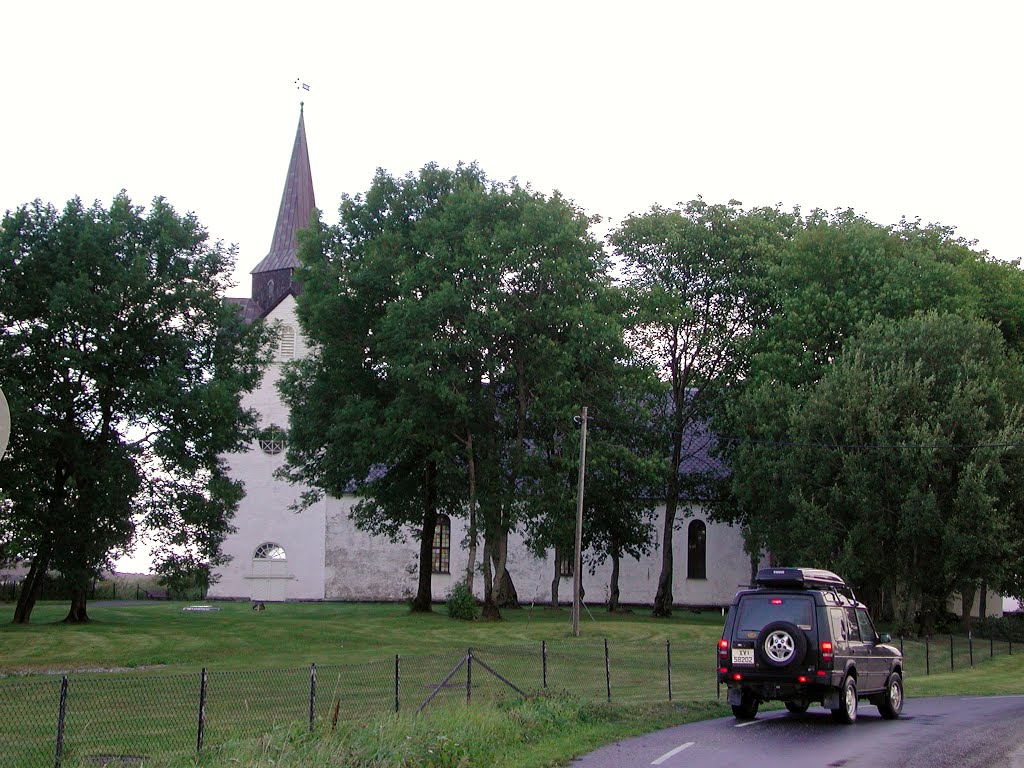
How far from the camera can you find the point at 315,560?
208ft

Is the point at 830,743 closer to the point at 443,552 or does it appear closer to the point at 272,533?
the point at 443,552

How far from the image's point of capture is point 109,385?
36344 mm

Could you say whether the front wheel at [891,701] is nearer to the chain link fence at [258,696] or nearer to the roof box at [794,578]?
the roof box at [794,578]

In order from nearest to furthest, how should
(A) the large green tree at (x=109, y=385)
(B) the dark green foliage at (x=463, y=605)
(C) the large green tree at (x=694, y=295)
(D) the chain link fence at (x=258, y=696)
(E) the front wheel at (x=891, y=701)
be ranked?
(D) the chain link fence at (x=258, y=696) < (E) the front wheel at (x=891, y=701) < (A) the large green tree at (x=109, y=385) < (B) the dark green foliage at (x=463, y=605) < (C) the large green tree at (x=694, y=295)

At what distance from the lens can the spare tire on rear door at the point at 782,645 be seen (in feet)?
56.2

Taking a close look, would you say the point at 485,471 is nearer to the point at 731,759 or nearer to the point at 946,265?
the point at 946,265

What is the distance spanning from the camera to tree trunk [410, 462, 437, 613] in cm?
4553

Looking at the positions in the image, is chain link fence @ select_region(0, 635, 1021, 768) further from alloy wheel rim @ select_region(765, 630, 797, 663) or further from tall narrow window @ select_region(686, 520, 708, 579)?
tall narrow window @ select_region(686, 520, 708, 579)

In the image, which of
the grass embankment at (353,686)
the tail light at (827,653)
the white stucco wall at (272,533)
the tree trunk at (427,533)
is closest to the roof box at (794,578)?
the tail light at (827,653)

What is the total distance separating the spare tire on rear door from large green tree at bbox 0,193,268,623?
23.2 m

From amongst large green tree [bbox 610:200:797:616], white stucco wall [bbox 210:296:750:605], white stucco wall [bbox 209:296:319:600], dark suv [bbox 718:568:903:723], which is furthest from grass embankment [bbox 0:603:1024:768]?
white stucco wall [bbox 209:296:319:600]

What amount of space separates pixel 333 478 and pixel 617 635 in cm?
1307

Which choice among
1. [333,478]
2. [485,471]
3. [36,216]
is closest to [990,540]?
[485,471]

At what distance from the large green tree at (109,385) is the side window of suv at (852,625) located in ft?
76.4
